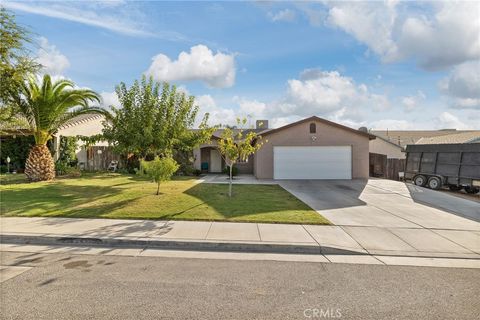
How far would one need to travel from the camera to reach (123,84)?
12.6 m

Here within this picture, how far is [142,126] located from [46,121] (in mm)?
5144

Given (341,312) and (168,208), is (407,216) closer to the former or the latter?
(341,312)

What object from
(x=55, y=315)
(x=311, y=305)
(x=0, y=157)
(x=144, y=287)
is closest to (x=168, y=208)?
(x=144, y=287)

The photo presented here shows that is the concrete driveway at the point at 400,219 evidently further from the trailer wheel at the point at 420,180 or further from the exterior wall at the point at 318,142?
the exterior wall at the point at 318,142

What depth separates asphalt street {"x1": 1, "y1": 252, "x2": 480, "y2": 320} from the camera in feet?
11.4

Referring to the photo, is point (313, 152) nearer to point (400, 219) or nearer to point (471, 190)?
point (471, 190)

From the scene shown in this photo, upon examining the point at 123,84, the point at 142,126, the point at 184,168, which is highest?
the point at 123,84

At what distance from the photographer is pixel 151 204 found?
900 cm

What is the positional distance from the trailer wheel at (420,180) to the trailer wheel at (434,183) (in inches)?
12.7

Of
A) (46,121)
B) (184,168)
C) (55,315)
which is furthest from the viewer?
(184,168)

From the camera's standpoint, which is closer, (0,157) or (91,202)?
(91,202)

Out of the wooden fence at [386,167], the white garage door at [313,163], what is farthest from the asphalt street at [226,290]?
the wooden fence at [386,167]

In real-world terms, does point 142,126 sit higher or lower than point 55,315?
higher

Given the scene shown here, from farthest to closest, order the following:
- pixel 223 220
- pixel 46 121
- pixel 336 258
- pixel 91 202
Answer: pixel 46 121
pixel 91 202
pixel 223 220
pixel 336 258
